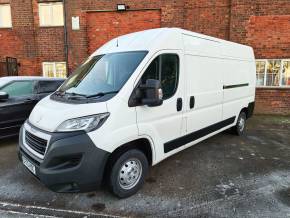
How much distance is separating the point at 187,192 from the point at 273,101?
23.9ft

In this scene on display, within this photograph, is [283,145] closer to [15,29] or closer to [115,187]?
[115,187]

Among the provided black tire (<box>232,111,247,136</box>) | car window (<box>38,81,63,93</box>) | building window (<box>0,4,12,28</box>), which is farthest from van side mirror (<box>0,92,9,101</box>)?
building window (<box>0,4,12,28</box>)

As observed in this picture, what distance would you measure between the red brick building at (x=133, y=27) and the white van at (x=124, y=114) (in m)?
5.16

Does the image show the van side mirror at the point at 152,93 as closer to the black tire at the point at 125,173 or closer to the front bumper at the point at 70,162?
the black tire at the point at 125,173

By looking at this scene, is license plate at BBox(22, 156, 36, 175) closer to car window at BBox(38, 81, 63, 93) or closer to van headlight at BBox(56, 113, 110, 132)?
van headlight at BBox(56, 113, 110, 132)

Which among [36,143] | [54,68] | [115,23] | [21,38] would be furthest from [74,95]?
[21,38]

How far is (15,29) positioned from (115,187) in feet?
32.1

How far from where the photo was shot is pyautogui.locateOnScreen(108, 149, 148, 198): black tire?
3.01 m

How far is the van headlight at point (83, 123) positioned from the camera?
2717mm

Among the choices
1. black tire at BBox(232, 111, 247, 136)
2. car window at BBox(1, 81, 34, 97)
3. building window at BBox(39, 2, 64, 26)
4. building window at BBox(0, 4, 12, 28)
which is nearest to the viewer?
car window at BBox(1, 81, 34, 97)

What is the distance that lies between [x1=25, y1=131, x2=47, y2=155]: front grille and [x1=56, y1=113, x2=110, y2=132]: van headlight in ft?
1.05

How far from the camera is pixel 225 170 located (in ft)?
13.5

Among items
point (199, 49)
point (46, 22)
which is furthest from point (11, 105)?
point (46, 22)

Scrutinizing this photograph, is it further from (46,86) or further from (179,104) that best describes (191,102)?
(46,86)
